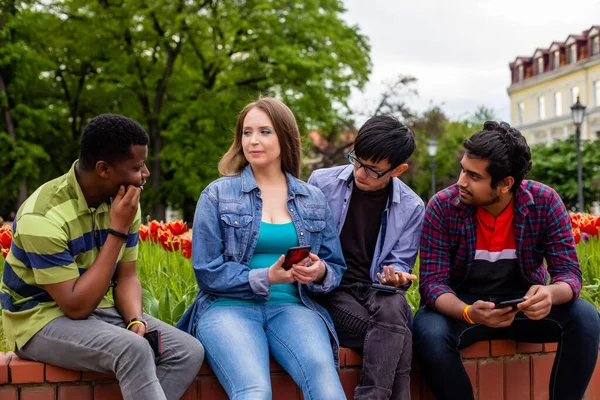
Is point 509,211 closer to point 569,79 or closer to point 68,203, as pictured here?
point 68,203

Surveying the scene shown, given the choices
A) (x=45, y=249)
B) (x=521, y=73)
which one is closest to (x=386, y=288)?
(x=45, y=249)

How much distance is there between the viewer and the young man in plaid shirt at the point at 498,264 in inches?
124

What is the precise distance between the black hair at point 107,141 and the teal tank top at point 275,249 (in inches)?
29.6

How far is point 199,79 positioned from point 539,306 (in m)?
19.9

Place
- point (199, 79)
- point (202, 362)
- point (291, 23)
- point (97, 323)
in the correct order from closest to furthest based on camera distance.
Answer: point (97, 323)
point (202, 362)
point (291, 23)
point (199, 79)

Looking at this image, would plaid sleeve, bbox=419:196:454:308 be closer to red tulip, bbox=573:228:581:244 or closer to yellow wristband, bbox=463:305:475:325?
yellow wristband, bbox=463:305:475:325

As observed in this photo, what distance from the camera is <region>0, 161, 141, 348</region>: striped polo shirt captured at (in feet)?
8.69

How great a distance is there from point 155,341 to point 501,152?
177cm

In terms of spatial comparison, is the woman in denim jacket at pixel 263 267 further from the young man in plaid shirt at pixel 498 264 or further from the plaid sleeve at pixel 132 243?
the young man in plaid shirt at pixel 498 264

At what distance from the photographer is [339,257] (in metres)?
3.34

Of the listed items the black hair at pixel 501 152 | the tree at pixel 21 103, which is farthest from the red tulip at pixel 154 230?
the tree at pixel 21 103

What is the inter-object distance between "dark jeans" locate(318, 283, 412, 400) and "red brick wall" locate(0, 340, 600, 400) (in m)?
0.14

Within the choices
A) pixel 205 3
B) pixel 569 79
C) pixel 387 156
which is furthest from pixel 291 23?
pixel 569 79

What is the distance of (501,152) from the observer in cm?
325
